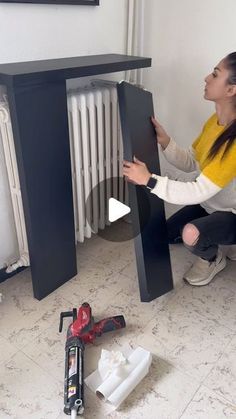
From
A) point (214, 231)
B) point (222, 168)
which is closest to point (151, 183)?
point (222, 168)

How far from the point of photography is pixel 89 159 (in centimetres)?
163

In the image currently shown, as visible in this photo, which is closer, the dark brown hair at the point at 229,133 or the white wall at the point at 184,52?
the dark brown hair at the point at 229,133

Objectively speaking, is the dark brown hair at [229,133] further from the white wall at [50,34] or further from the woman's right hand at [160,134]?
the white wall at [50,34]

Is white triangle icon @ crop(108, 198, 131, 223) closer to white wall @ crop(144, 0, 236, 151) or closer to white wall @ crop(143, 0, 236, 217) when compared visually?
white wall @ crop(143, 0, 236, 217)

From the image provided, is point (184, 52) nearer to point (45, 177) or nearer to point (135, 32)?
point (135, 32)

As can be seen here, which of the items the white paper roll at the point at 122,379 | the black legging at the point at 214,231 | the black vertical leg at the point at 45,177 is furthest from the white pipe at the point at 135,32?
the white paper roll at the point at 122,379

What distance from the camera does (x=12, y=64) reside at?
129 cm

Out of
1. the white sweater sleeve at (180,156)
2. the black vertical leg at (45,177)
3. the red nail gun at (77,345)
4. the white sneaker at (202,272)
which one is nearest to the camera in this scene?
the red nail gun at (77,345)

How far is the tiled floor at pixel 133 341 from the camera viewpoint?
3.65ft

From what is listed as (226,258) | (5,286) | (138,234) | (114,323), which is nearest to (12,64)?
(138,234)

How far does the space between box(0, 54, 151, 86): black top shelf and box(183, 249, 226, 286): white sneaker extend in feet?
3.24

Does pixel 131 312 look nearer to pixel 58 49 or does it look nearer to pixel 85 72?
pixel 85 72
